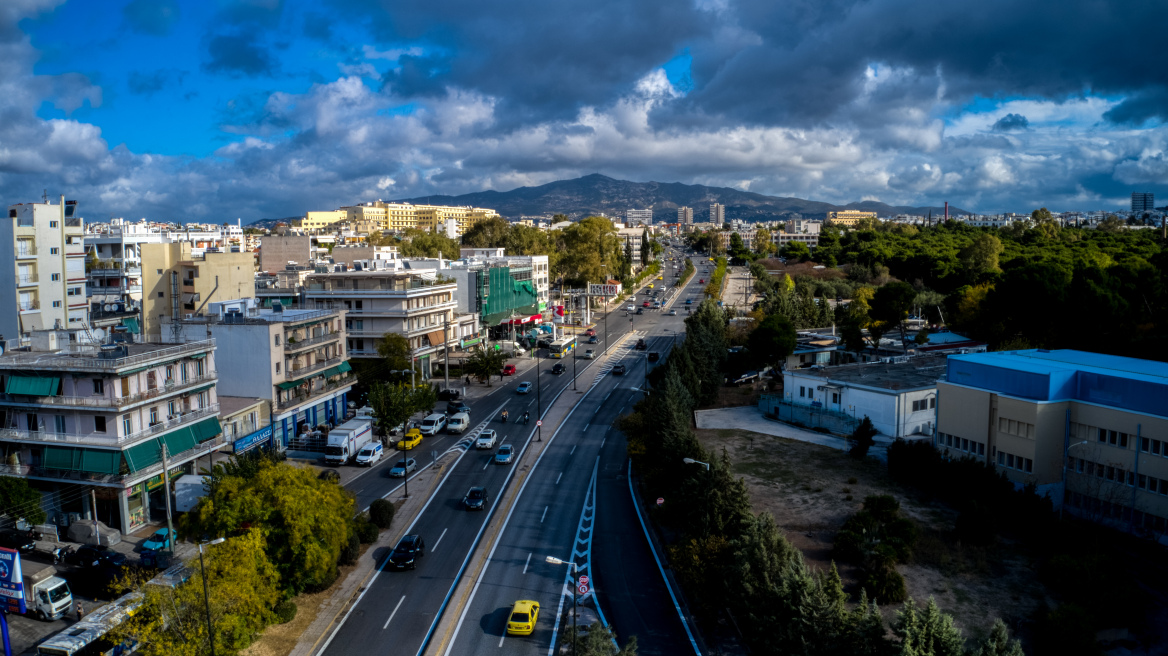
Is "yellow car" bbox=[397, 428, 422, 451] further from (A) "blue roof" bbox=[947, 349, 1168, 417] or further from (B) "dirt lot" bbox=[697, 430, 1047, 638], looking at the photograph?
(A) "blue roof" bbox=[947, 349, 1168, 417]

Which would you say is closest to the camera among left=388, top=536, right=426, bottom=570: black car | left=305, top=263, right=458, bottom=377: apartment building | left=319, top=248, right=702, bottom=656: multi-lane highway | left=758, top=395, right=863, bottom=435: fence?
left=319, top=248, right=702, bottom=656: multi-lane highway

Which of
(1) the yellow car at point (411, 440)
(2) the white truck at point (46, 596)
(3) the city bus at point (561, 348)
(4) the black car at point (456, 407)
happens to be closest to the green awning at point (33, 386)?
(2) the white truck at point (46, 596)

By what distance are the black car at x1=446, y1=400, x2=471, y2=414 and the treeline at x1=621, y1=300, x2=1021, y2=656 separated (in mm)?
16917

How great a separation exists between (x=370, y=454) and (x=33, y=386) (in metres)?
A: 15.6

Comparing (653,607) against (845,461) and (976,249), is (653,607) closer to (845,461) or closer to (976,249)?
(845,461)

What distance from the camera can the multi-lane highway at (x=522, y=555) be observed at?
2436cm

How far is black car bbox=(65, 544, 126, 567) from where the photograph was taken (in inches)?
1094

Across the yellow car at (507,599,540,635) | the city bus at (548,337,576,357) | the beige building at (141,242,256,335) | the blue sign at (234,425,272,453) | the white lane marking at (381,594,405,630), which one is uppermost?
the beige building at (141,242,256,335)

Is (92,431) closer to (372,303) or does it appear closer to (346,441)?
(346,441)

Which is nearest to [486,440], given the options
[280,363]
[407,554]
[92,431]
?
[280,363]

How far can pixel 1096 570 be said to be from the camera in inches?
979

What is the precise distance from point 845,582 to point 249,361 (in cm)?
3361

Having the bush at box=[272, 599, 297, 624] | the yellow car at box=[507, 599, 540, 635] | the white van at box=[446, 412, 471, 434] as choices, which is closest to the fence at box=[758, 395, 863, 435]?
the white van at box=[446, 412, 471, 434]

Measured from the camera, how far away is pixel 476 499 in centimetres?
3509
